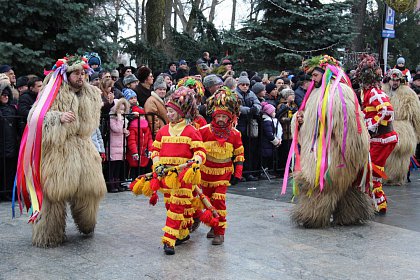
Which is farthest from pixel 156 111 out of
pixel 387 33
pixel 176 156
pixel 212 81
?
pixel 387 33

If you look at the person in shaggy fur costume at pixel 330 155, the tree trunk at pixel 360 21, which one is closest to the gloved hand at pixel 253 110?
the person in shaggy fur costume at pixel 330 155

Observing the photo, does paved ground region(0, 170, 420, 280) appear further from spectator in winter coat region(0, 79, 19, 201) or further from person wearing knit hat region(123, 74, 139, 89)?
person wearing knit hat region(123, 74, 139, 89)

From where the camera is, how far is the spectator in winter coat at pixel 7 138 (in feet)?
28.6

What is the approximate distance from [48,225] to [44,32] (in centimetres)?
787

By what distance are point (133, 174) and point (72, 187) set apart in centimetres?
438

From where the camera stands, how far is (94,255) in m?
5.91

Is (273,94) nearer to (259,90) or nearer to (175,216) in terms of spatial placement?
(259,90)

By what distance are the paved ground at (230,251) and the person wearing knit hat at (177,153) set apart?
A: 0.28 meters

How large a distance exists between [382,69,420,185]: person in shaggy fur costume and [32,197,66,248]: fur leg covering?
22.4 feet

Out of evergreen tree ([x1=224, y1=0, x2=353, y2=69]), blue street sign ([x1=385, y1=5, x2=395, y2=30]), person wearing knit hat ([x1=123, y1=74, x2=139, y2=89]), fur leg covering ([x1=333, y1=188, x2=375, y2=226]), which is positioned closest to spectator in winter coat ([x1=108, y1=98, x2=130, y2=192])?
person wearing knit hat ([x1=123, y1=74, x2=139, y2=89])

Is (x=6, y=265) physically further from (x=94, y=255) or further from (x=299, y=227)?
(x=299, y=227)

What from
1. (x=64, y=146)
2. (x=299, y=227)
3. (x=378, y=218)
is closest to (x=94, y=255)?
(x=64, y=146)

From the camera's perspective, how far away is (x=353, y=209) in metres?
7.27

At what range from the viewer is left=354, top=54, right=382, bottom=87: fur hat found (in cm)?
806
